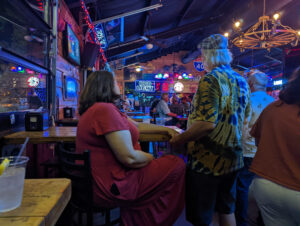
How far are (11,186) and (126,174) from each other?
79 centimetres

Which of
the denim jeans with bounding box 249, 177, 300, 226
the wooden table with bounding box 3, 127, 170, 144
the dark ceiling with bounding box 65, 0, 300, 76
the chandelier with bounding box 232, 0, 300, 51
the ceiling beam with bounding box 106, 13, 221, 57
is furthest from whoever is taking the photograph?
the ceiling beam with bounding box 106, 13, 221, 57

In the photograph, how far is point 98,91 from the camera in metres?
1.55

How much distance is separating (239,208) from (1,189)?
2041 millimetres

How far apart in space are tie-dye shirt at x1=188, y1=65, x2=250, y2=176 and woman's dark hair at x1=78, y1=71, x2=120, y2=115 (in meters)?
0.66

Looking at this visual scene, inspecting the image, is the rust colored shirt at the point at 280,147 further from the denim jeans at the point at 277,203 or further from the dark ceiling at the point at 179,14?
the dark ceiling at the point at 179,14

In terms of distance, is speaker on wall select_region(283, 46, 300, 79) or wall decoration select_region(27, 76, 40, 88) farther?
speaker on wall select_region(283, 46, 300, 79)

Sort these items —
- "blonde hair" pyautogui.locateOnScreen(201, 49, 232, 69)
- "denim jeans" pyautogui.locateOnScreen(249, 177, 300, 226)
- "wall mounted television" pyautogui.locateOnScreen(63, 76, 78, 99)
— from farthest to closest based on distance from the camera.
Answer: "wall mounted television" pyautogui.locateOnScreen(63, 76, 78, 99), "blonde hair" pyautogui.locateOnScreen(201, 49, 232, 69), "denim jeans" pyautogui.locateOnScreen(249, 177, 300, 226)

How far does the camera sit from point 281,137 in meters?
1.02

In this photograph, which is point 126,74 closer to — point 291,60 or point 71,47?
point 291,60

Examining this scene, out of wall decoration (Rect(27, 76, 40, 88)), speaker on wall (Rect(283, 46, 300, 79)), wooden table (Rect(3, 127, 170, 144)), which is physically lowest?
wooden table (Rect(3, 127, 170, 144))

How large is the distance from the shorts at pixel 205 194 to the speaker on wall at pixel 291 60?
258 inches

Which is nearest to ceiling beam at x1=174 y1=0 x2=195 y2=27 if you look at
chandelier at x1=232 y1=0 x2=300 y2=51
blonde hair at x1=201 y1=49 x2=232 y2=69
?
chandelier at x1=232 y1=0 x2=300 y2=51

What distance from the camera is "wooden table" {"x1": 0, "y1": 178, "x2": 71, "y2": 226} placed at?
567 millimetres

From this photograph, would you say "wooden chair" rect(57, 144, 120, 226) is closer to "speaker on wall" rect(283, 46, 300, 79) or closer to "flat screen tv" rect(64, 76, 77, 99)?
"flat screen tv" rect(64, 76, 77, 99)
